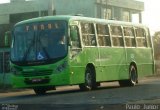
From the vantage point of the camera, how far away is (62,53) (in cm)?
1995

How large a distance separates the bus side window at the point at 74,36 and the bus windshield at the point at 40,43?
32 centimetres

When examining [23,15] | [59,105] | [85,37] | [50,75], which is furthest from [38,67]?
[23,15]

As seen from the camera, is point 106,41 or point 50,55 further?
point 106,41

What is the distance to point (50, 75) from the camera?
19.9m

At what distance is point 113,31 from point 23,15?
46.8 m

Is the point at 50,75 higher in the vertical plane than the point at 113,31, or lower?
lower

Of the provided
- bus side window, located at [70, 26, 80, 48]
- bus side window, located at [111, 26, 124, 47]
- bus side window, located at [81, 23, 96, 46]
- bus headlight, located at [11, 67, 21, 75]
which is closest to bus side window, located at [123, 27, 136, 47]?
bus side window, located at [111, 26, 124, 47]

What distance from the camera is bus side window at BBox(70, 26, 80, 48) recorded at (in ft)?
66.8

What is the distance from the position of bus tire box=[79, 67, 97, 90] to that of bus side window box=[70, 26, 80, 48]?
4.25ft

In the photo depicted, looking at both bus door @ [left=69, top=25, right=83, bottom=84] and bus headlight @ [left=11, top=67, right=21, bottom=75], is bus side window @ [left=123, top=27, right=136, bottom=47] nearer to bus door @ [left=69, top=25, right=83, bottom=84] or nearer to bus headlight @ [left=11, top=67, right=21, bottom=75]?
bus door @ [left=69, top=25, right=83, bottom=84]

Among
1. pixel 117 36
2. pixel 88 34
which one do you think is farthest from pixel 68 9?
pixel 88 34

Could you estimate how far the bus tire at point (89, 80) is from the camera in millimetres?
21406

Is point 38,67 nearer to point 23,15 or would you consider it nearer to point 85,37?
point 85,37

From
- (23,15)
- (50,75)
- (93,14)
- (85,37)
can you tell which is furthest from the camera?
(23,15)
